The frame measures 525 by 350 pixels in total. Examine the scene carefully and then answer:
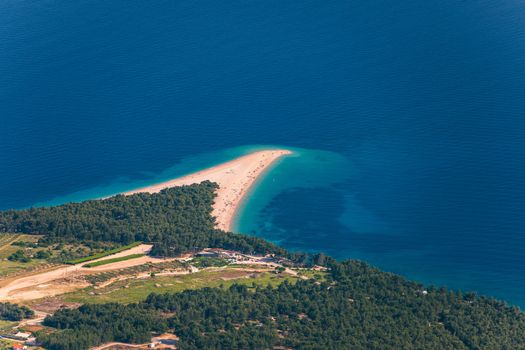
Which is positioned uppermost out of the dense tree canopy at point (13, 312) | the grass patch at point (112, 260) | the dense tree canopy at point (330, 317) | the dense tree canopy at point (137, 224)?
the dense tree canopy at point (137, 224)

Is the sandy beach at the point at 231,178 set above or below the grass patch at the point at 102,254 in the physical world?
above

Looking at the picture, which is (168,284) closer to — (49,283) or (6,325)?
(49,283)

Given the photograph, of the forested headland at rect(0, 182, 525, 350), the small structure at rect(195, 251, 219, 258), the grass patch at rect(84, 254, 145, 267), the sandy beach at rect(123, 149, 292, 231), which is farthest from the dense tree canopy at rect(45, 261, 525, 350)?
the sandy beach at rect(123, 149, 292, 231)

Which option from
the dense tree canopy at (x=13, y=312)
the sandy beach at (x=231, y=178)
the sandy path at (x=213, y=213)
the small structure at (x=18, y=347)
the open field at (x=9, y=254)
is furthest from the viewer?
the sandy beach at (x=231, y=178)

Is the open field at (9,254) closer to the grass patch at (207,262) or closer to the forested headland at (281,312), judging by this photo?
the forested headland at (281,312)

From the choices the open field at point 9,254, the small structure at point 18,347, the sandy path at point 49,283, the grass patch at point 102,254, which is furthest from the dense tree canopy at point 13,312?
the grass patch at point 102,254

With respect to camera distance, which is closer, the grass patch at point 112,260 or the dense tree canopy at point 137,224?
the grass patch at point 112,260

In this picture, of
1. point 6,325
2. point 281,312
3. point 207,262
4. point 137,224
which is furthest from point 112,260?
point 281,312

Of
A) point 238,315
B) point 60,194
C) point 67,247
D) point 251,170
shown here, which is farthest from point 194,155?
point 238,315

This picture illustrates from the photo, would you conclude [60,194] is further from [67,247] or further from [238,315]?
[238,315]
